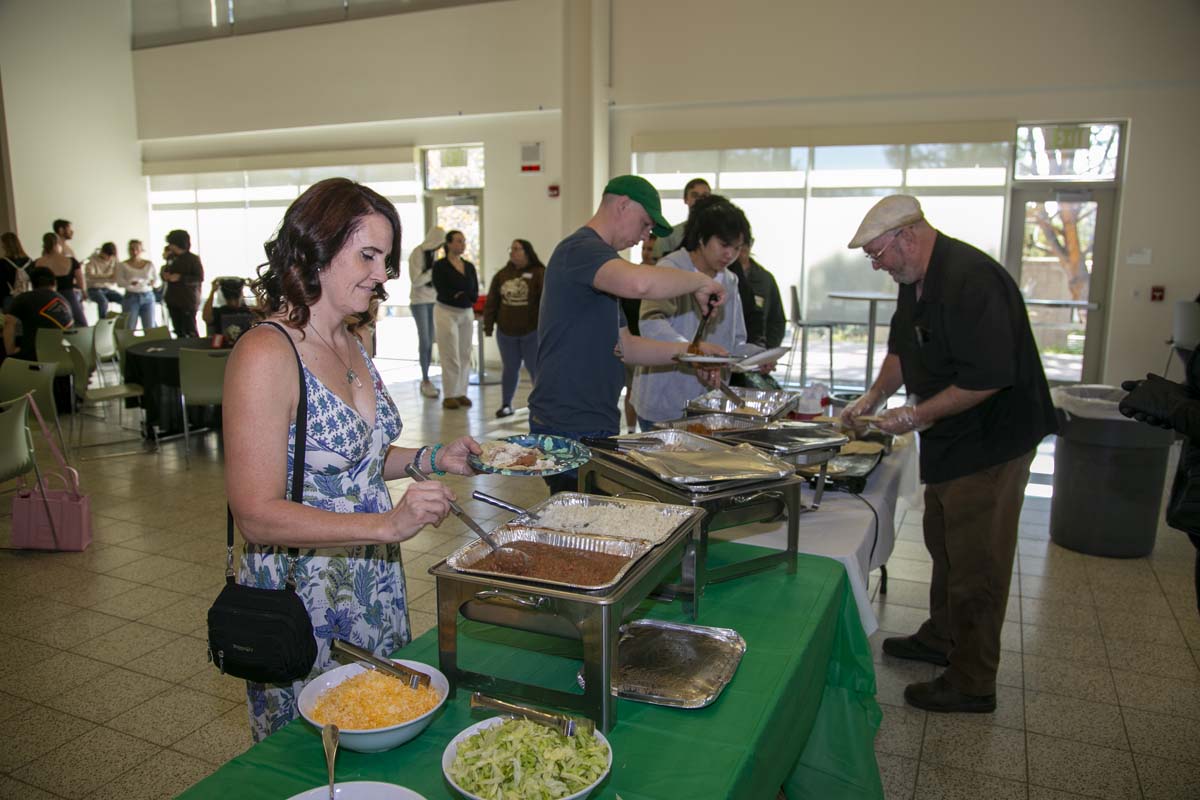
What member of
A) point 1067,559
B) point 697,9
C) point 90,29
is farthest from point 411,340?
point 1067,559

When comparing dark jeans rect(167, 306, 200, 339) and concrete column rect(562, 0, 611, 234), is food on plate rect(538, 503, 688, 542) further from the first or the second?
dark jeans rect(167, 306, 200, 339)

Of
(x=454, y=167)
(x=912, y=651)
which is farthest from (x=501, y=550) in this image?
(x=454, y=167)

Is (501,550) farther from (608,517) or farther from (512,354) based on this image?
(512,354)

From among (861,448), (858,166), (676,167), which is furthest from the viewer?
(676,167)

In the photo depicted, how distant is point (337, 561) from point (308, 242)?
0.55 meters

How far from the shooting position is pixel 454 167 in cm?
952

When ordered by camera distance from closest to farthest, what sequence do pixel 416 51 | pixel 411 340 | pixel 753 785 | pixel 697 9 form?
pixel 753 785
pixel 697 9
pixel 416 51
pixel 411 340

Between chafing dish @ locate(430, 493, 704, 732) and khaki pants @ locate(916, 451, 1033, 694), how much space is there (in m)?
1.42

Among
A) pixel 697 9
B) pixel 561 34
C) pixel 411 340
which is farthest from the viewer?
pixel 411 340

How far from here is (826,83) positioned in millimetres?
7453

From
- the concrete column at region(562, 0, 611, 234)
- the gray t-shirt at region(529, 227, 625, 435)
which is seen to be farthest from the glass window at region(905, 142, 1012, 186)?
the gray t-shirt at region(529, 227, 625, 435)

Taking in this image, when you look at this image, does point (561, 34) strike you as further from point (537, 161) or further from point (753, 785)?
point (753, 785)

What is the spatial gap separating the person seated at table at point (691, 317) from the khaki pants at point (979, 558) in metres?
0.84

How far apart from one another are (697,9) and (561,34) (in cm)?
148
